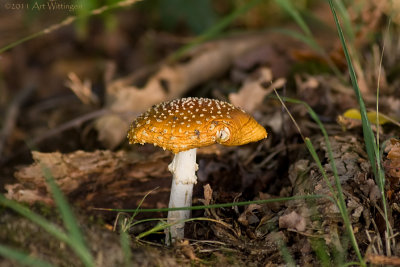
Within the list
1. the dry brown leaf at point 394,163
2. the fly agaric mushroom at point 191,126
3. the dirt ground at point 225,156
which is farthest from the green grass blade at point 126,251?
the dry brown leaf at point 394,163

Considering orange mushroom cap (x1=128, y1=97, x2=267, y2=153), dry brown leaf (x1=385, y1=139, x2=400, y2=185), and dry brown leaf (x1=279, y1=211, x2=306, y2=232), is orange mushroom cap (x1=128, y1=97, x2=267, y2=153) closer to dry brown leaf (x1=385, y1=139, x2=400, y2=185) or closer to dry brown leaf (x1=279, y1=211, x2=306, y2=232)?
dry brown leaf (x1=279, y1=211, x2=306, y2=232)

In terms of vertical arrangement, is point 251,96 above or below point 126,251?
above

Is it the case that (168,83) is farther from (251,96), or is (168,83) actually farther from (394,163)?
(394,163)

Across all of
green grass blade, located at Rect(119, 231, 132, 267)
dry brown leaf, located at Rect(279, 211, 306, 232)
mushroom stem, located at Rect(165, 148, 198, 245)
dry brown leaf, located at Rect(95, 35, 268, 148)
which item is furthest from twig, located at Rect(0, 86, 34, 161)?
dry brown leaf, located at Rect(279, 211, 306, 232)

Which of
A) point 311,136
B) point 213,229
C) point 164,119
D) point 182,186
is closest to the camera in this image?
point 164,119

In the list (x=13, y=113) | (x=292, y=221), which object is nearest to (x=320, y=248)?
(x=292, y=221)

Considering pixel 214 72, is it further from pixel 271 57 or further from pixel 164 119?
pixel 164 119

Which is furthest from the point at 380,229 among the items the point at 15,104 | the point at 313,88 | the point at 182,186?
the point at 15,104
